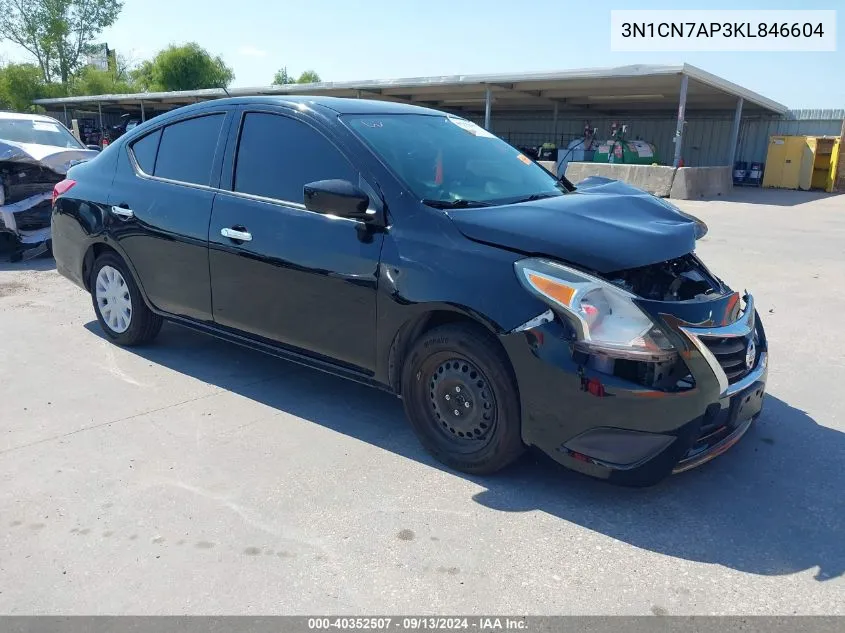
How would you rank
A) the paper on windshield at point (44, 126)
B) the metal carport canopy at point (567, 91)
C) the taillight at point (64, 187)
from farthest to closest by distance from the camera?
the metal carport canopy at point (567, 91) < the paper on windshield at point (44, 126) < the taillight at point (64, 187)

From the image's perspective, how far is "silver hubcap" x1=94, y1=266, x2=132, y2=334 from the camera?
493 cm

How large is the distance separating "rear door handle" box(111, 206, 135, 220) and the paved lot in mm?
1074

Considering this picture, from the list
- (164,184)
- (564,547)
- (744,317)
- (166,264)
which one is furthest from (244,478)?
(744,317)

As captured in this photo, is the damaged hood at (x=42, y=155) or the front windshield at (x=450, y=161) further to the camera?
the damaged hood at (x=42, y=155)

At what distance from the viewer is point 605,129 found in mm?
32500

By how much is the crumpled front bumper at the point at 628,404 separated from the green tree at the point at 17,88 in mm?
57263

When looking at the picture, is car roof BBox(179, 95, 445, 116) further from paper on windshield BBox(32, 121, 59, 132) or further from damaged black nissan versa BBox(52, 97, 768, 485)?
paper on windshield BBox(32, 121, 59, 132)

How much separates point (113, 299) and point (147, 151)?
3.81ft

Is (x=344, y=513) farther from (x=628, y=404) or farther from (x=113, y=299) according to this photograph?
(x=113, y=299)

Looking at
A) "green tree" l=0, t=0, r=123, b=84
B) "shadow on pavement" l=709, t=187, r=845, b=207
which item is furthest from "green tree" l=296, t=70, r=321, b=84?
"shadow on pavement" l=709, t=187, r=845, b=207

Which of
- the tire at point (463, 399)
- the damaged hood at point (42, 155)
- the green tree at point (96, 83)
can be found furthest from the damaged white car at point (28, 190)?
the green tree at point (96, 83)

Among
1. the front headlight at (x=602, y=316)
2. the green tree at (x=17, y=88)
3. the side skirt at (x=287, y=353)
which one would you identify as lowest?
the side skirt at (x=287, y=353)

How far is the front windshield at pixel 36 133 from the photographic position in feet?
32.9

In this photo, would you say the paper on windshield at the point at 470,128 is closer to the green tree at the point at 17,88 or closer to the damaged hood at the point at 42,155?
the damaged hood at the point at 42,155
